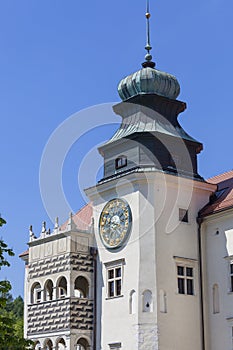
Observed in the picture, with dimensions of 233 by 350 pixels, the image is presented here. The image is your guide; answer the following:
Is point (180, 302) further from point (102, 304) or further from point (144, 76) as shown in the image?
point (144, 76)

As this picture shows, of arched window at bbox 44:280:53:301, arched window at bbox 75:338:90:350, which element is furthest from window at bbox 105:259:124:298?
arched window at bbox 44:280:53:301

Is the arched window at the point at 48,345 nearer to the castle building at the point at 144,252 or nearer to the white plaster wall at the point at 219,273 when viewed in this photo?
the castle building at the point at 144,252

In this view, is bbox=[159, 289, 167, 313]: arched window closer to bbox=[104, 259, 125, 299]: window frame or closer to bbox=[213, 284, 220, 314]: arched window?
bbox=[104, 259, 125, 299]: window frame

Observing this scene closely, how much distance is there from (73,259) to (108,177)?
4.35 meters

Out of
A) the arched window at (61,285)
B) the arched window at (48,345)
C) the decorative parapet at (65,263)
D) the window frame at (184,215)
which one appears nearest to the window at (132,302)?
the decorative parapet at (65,263)

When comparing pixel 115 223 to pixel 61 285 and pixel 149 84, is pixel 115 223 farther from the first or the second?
pixel 149 84

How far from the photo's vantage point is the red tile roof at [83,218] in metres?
38.2

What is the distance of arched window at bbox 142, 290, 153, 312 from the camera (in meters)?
31.2

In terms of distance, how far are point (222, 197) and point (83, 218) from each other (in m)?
9.35

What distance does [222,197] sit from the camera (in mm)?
33688

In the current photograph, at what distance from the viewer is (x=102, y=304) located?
110 ft

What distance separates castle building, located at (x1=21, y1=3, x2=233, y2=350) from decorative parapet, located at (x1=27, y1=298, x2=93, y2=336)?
5 centimetres

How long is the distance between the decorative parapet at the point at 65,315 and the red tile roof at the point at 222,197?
6996mm

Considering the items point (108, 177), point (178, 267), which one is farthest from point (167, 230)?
point (108, 177)
